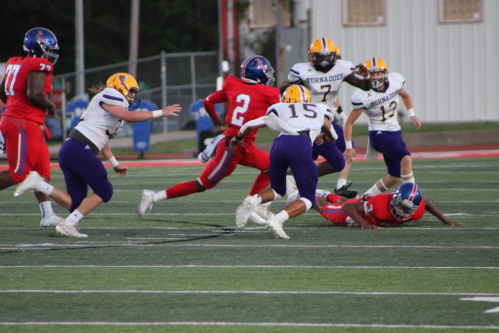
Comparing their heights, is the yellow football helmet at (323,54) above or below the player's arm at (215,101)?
above

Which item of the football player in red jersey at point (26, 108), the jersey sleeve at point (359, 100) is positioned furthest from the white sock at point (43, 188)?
the jersey sleeve at point (359, 100)

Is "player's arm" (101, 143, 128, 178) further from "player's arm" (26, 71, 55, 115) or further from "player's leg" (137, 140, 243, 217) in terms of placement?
"player's arm" (26, 71, 55, 115)

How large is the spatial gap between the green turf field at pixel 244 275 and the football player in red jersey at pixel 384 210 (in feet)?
0.49

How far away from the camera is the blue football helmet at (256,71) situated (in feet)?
23.8

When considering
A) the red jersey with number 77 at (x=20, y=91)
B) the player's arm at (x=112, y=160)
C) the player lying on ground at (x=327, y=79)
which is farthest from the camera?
the player lying on ground at (x=327, y=79)

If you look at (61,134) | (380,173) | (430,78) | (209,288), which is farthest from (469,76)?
(209,288)

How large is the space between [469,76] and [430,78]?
120 centimetres

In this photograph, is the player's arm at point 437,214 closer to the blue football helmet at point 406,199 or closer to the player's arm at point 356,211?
the blue football helmet at point 406,199

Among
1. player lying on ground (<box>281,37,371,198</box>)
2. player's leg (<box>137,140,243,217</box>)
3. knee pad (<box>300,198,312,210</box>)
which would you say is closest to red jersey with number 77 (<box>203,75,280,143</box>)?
player's leg (<box>137,140,243,217</box>)

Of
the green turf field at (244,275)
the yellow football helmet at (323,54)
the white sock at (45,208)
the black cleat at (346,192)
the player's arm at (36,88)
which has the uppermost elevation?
the yellow football helmet at (323,54)

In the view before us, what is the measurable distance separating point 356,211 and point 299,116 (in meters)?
1.20

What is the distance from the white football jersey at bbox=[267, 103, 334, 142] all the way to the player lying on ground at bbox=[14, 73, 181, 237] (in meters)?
0.96

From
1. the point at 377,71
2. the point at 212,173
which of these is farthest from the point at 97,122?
the point at 377,71

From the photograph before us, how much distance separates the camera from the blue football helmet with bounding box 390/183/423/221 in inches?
266
